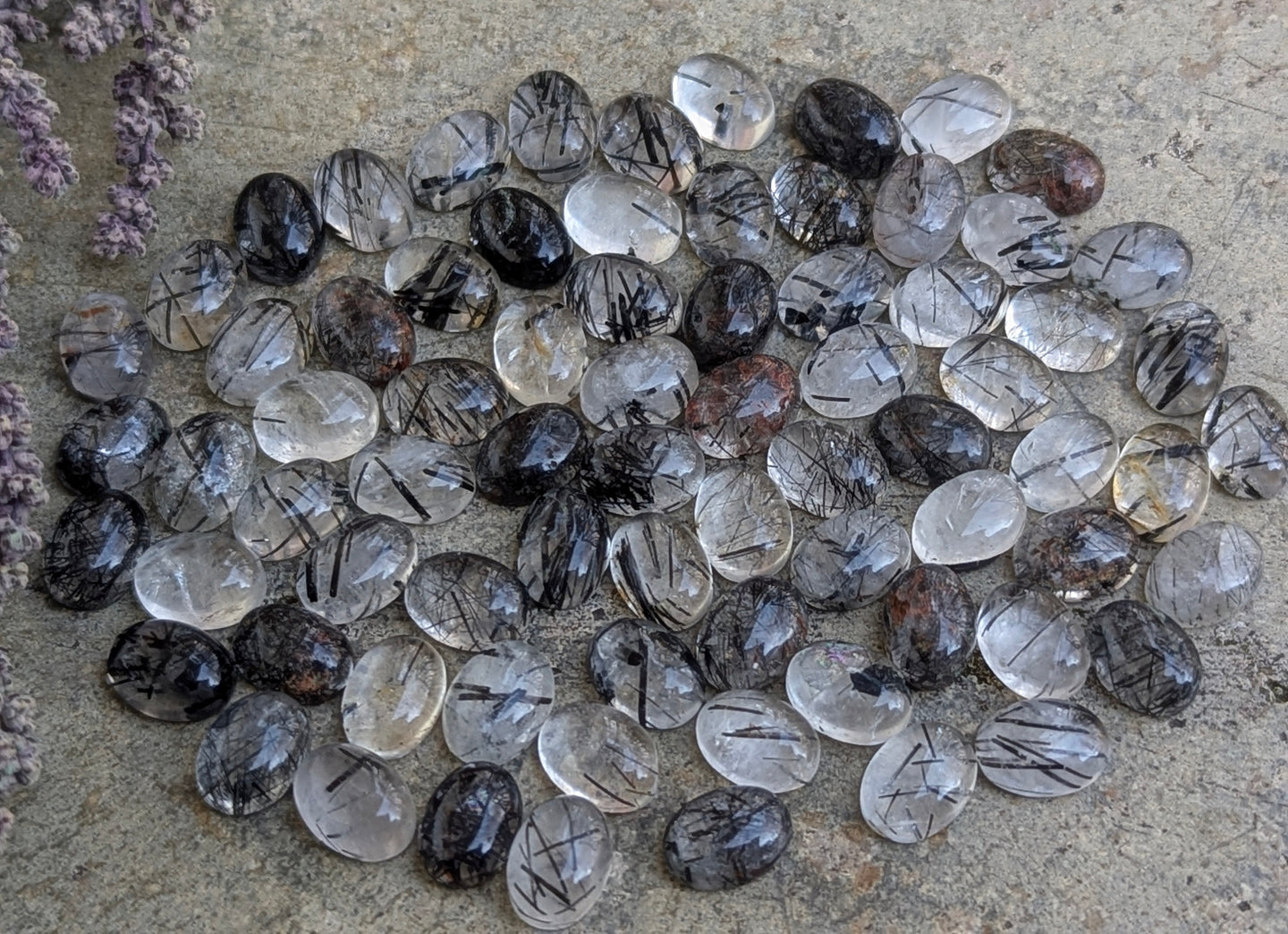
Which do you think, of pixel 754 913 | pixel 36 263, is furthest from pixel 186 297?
pixel 754 913

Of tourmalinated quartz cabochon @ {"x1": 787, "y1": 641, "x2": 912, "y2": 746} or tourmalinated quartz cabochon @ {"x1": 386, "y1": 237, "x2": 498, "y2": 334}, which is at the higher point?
tourmalinated quartz cabochon @ {"x1": 386, "y1": 237, "x2": 498, "y2": 334}

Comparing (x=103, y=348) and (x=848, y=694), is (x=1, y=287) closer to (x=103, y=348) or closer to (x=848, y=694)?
(x=103, y=348)

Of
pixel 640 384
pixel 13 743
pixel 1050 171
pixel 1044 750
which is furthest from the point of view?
pixel 1050 171

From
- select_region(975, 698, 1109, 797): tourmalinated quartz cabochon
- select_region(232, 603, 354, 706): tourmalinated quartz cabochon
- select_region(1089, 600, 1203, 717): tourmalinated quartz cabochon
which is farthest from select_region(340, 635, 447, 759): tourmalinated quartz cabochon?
select_region(1089, 600, 1203, 717): tourmalinated quartz cabochon

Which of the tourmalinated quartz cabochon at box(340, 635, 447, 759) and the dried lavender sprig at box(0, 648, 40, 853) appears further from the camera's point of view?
the tourmalinated quartz cabochon at box(340, 635, 447, 759)

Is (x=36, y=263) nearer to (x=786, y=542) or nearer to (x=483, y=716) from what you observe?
(x=483, y=716)

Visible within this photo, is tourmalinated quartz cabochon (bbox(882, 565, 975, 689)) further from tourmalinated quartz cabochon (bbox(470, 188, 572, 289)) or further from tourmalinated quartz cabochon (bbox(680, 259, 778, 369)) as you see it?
tourmalinated quartz cabochon (bbox(470, 188, 572, 289))

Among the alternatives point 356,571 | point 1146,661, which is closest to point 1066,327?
point 1146,661

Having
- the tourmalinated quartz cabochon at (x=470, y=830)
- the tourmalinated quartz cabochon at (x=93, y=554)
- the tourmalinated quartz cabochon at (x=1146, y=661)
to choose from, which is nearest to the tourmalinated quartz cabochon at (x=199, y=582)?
the tourmalinated quartz cabochon at (x=93, y=554)
